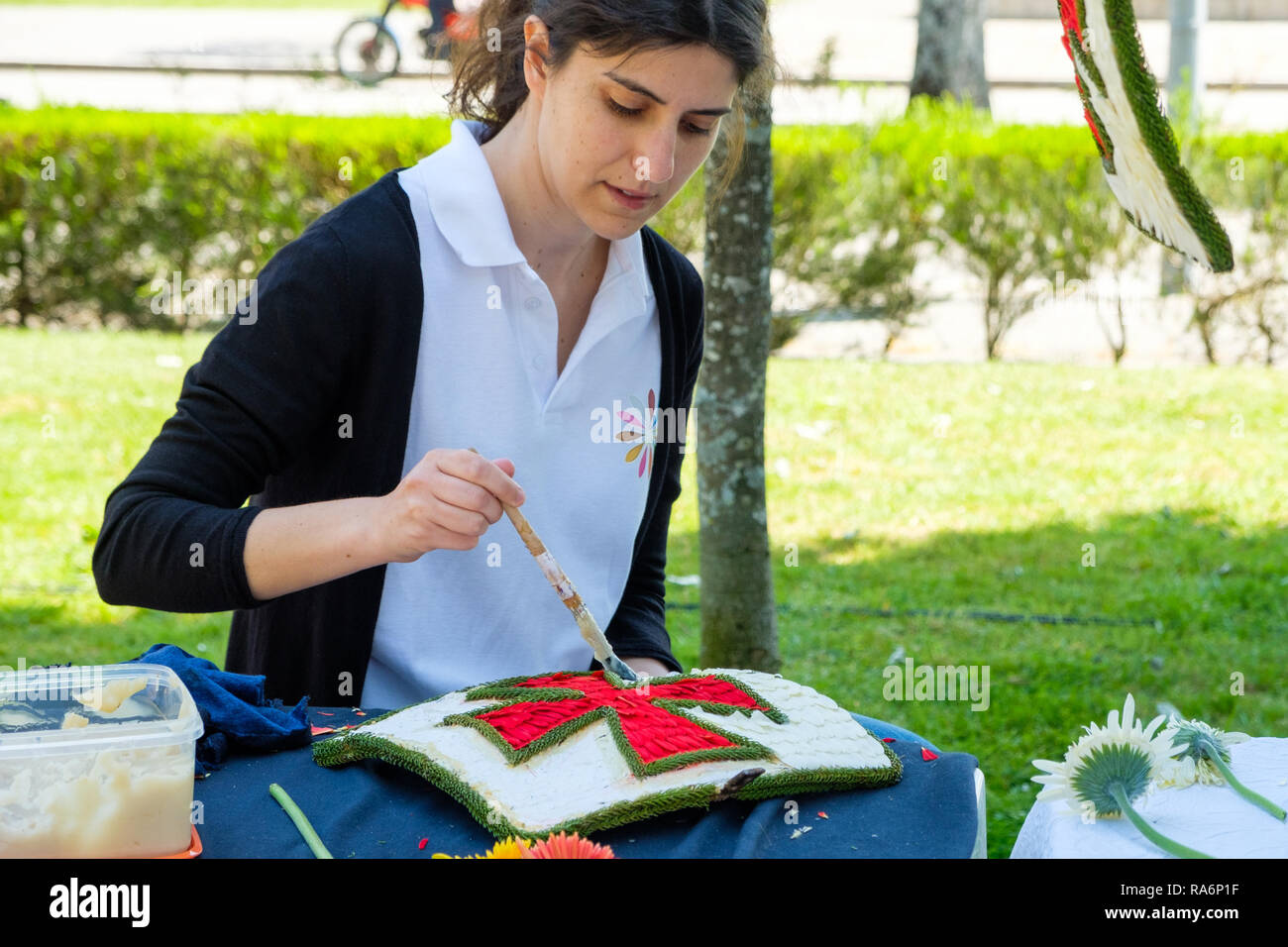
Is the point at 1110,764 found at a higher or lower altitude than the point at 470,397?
lower

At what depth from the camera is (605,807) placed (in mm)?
1473

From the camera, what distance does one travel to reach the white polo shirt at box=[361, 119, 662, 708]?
2.11m

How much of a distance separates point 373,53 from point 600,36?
42.6 feet

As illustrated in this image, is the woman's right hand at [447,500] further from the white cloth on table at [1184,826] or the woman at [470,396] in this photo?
the white cloth on table at [1184,826]

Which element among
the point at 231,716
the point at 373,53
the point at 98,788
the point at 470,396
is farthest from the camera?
the point at 373,53

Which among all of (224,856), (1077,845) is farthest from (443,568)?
(1077,845)

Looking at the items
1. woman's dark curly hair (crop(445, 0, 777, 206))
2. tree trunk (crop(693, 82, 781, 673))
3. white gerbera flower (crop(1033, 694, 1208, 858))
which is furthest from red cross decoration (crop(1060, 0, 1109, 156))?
tree trunk (crop(693, 82, 781, 673))

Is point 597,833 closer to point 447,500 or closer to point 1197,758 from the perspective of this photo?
point 447,500

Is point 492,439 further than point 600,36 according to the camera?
Yes

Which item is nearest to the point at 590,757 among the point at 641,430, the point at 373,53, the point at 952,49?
the point at 641,430

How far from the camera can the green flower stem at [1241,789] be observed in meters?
1.53

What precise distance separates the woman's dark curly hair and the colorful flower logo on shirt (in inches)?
20.6

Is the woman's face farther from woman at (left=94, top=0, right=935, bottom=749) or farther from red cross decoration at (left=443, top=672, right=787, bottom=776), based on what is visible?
red cross decoration at (left=443, top=672, right=787, bottom=776)

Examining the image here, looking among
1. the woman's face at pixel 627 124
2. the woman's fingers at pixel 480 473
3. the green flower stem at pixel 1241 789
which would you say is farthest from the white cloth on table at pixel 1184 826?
the woman's face at pixel 627 124
